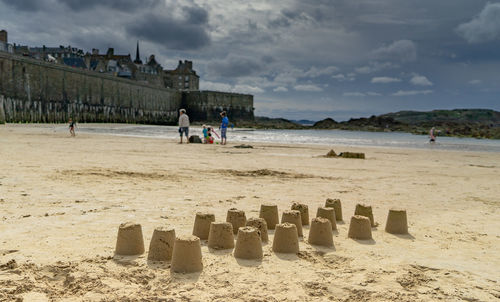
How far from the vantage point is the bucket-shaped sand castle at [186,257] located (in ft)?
10.7

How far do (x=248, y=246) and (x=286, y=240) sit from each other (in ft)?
1.42

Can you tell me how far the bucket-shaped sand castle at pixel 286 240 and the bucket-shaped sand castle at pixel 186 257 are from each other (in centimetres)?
88

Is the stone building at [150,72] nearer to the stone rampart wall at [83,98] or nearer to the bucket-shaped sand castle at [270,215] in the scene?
the stone rampart wall at [83,98]

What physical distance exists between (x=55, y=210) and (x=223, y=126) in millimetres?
16731

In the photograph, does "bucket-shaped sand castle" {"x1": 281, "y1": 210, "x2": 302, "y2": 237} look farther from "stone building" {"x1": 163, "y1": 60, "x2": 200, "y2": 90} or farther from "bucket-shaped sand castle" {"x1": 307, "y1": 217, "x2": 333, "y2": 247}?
"stone building" {"x1": 163, "y1": 60, "x2": 200, "y2": 90}

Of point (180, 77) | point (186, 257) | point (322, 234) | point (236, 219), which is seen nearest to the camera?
point (186, 257)

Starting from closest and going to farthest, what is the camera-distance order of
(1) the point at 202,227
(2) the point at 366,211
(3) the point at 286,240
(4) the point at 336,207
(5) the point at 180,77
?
(3) the point at 286,240 → (1) the point at 202,227 → (2) the point at 366,211 → (4) the point at 336,207 → (5) the point at 180,77

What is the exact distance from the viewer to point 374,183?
29.2ft

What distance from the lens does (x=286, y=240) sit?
3.78 metres

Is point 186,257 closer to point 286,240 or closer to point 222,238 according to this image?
point 222,238

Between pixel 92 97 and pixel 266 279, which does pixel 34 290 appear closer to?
pixel 266 279

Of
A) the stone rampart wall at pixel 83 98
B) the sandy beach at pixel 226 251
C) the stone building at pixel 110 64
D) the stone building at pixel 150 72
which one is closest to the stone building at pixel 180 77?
the stone building at pixel 150 72

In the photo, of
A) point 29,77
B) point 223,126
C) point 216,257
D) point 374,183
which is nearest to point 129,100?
point 29,77

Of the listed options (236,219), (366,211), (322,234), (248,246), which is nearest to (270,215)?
(236,219)
